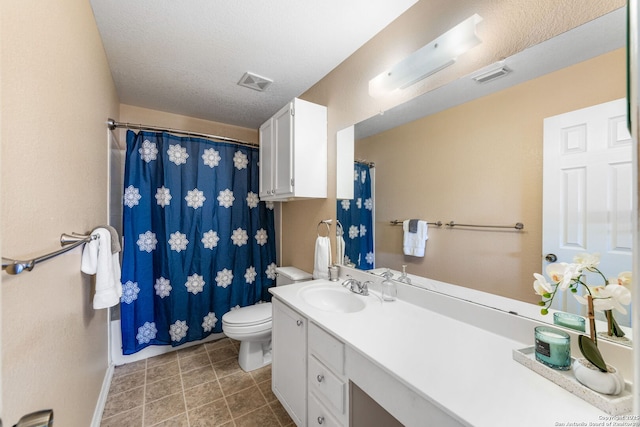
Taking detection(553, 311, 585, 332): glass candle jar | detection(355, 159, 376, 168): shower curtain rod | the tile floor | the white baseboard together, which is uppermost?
detection(355, 159, 376, 168): shower curtain rod

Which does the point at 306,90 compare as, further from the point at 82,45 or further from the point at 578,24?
the point at 578,24

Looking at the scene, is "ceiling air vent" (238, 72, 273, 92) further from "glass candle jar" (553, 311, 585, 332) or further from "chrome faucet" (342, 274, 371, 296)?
"glass candle jar" (553, 311, 585, 332)

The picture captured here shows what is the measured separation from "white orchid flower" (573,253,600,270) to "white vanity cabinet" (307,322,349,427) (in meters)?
0.85

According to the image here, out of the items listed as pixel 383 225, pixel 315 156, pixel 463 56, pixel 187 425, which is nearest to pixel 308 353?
pixel 383 225

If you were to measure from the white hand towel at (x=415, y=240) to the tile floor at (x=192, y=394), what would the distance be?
126 centimetres

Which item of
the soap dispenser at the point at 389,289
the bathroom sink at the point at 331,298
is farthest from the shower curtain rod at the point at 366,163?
the bathroom sink at the point at 331,298

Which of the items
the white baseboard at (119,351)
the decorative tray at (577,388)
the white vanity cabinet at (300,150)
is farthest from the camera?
the white baseboard at (119,351)

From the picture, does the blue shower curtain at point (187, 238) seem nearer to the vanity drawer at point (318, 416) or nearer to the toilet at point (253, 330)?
the toilet at point (253, 330)

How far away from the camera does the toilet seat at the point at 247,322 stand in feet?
6.19

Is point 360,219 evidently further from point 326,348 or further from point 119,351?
point 119,351

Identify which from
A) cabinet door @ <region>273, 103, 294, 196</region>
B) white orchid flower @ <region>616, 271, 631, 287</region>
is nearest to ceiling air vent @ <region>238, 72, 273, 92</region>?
cabinet door @ <region>273, 103, 294, 196</region>

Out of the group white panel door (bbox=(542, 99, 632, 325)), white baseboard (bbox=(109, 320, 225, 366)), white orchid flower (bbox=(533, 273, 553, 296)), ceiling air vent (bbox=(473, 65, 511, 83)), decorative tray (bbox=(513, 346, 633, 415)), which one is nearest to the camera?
decorative tray (bbox=(513, 346, 633, 415))

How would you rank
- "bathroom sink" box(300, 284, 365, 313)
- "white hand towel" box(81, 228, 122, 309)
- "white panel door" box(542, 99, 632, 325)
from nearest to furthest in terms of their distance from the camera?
1. "white panel door" box(542, 99, 632, 325)
2. "white hand towel" box(81, 228, 122, 309)
3. "bathroom sink" box(300, 284, 365, 313)

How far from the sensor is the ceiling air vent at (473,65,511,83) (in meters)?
1.03
